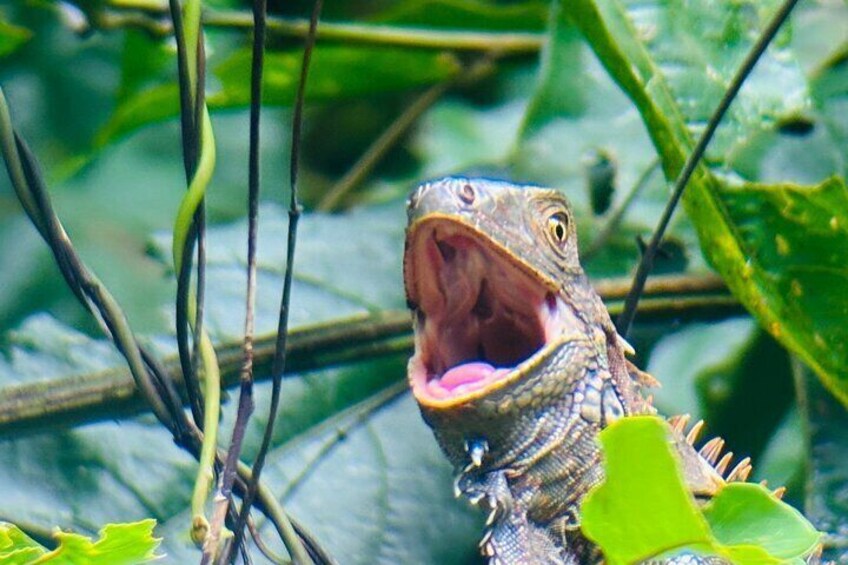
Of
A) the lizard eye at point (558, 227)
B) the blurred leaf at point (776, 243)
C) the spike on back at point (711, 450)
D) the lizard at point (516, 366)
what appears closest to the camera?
the lizard at point (516, 366)

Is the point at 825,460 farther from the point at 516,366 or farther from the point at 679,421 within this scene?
the point at 516,366

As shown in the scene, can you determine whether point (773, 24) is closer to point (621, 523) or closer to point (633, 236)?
point (621, 523)

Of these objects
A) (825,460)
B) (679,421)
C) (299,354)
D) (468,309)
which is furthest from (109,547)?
(825,460)

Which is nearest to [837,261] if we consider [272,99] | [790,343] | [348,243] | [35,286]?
[790,343]

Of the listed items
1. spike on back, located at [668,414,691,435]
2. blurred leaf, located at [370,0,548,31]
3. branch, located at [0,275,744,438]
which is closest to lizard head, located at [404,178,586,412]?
spike on back, located at [668,414,691,435]

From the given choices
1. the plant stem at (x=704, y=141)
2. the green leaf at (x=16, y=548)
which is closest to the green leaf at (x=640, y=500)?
the green leaf at (x=16, y=548)

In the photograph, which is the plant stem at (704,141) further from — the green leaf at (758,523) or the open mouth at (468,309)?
the green leaf at (758,523)
